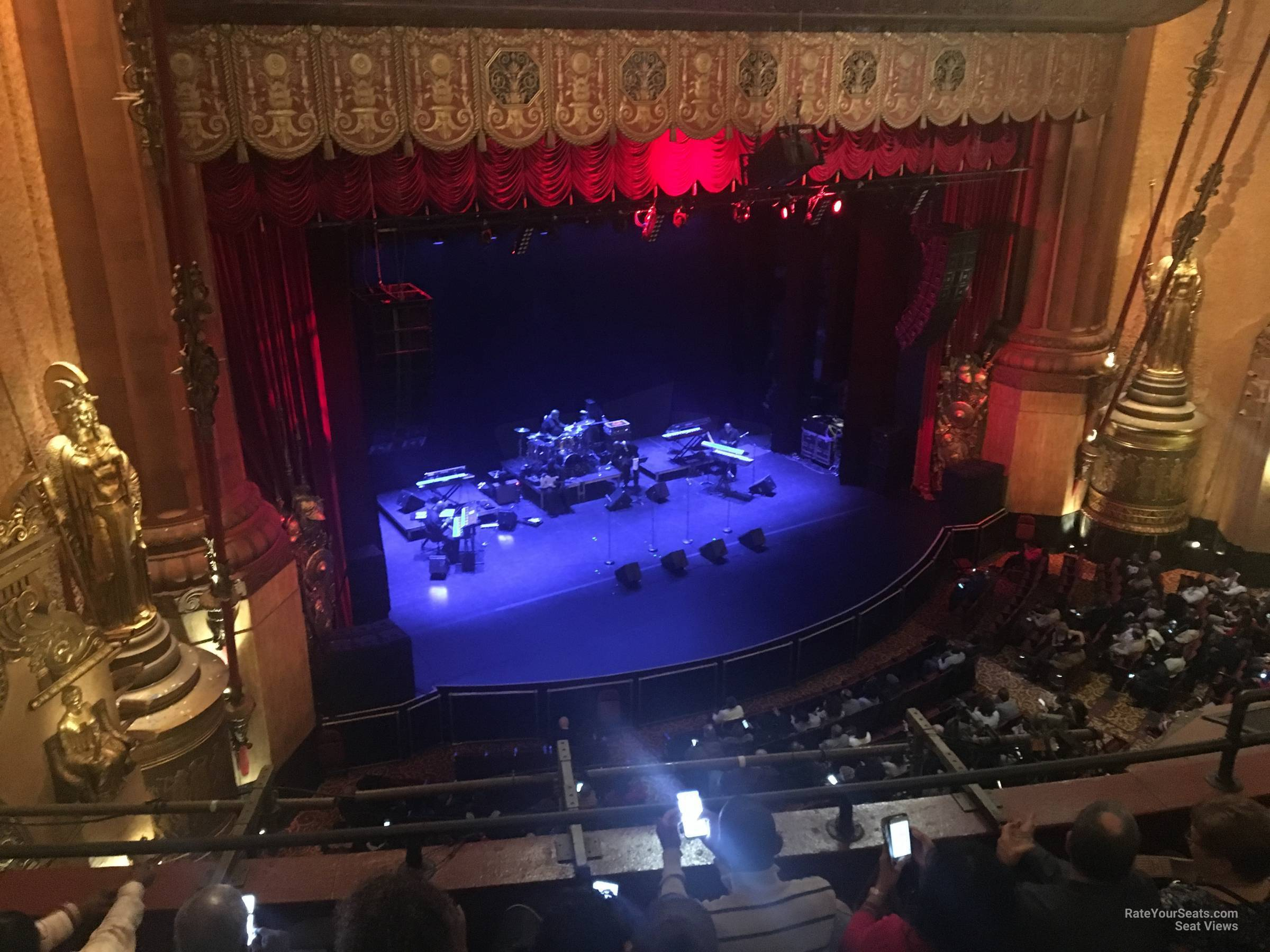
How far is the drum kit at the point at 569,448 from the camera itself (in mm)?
12141

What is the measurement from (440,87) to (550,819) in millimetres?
5827

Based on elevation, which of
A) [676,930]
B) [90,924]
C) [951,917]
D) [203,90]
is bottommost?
[90,924]

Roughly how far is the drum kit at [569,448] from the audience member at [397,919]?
32.3 ft

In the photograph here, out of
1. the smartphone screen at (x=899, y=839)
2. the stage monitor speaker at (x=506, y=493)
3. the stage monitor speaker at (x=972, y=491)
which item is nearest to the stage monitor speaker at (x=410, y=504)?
the stage monitor speaker at (x=506, y=493)

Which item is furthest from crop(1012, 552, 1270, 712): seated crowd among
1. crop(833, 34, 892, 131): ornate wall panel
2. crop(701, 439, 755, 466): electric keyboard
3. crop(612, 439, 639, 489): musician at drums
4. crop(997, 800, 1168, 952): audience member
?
crop(997, 800, 1168, 952): audience member

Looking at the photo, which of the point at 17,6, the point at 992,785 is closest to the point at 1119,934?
the point at 992,785

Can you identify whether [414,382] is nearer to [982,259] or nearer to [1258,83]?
[982,259]

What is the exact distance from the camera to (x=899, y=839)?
2697mm

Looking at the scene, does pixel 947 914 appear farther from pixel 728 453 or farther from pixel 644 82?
pixel 728 453

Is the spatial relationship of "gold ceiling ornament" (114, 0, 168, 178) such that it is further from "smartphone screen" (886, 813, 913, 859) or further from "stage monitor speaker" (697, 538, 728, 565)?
"stage monitor speaker" (697, 538, 728, 565)

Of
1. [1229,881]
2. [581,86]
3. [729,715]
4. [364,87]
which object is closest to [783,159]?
[581,86]

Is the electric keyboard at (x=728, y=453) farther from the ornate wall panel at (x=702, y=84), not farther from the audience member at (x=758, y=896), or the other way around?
the audience member at (x=758, y=896)

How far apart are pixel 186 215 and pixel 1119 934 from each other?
19.5 feet

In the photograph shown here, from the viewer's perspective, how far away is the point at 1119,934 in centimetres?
246
